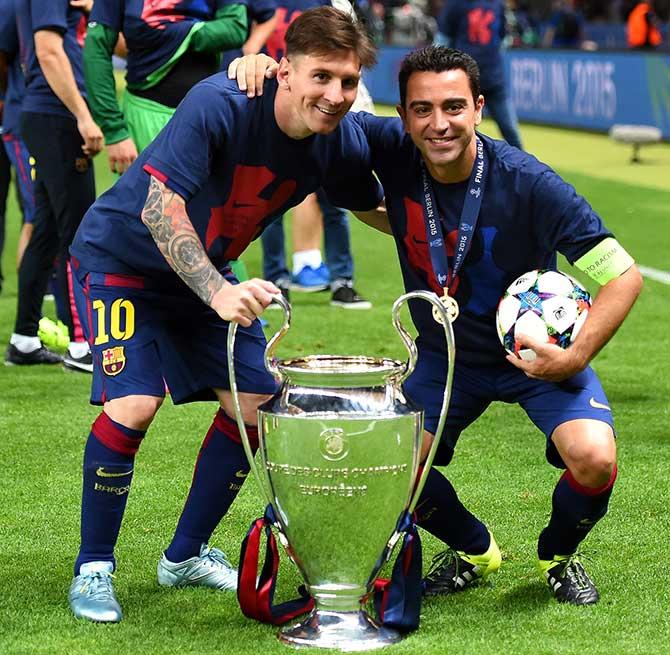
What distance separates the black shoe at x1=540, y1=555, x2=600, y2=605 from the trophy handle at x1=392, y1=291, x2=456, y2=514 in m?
0.48

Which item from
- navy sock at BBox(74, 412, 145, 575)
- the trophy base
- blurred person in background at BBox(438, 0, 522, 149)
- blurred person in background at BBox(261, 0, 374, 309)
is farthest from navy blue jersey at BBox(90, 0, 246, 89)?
blurred person in background at BBox(438, 0, 522, 149)

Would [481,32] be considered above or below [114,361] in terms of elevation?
below

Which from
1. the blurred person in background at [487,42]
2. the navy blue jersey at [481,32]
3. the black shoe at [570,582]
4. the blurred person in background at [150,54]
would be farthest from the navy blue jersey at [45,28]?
the navy blue jersey at [481,32]

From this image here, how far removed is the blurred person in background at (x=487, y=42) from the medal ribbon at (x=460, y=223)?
30.5 feet

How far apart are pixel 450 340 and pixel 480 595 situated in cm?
90

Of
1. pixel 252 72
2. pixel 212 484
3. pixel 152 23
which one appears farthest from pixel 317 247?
pixel 252 72

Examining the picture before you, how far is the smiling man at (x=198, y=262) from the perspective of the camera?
12.5 ft

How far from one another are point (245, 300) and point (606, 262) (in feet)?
3.39

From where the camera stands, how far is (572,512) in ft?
13.2

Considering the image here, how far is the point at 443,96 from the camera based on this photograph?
4035 mm

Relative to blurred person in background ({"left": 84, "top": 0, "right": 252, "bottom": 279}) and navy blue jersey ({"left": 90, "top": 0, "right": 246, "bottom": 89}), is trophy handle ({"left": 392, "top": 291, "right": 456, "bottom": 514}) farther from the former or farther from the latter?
navy blue jersey ({"left": 90, "top": 0, "right": 246, "bottom": 89})

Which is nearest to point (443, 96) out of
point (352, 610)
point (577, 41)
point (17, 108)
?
point (352, 610)

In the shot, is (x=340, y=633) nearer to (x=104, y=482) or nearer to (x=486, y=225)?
(x=104, y=482)

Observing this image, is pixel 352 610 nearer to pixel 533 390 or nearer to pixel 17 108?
pixel 533 390
